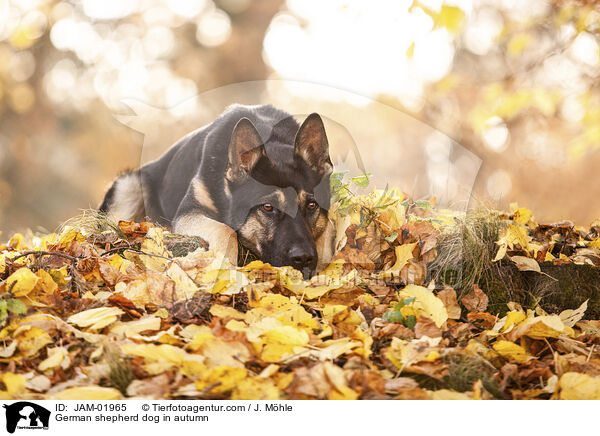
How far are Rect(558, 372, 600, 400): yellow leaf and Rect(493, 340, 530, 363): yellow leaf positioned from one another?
28 cm

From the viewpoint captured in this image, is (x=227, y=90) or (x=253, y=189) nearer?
(x=253, y=189)

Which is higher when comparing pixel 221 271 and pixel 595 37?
pixel 595 37

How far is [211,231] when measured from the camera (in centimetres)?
379

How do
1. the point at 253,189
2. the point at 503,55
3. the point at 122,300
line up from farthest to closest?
the point at 503,55 → the point at 253,189 → the point at 122,300

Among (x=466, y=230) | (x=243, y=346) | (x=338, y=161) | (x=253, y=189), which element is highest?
(x=338, y=161)

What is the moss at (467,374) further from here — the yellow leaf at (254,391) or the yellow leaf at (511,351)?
the yellow leaf at (254,391)

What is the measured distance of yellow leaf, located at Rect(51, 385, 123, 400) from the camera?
6.58 ft

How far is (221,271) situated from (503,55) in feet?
25.6

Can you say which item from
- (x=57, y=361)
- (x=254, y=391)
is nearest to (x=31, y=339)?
(x=57, y=361)

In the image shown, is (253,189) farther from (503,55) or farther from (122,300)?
(503,55)

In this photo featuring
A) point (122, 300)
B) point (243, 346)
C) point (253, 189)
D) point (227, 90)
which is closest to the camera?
point (243, 346)

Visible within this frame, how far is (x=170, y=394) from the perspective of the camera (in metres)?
2.01

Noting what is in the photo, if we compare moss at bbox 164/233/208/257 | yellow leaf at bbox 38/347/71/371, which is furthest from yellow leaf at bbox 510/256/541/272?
yellow leaf at bbox 38/347/71/371

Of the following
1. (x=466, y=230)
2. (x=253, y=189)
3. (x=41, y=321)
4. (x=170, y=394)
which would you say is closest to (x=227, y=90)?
(x=253, y=189)
